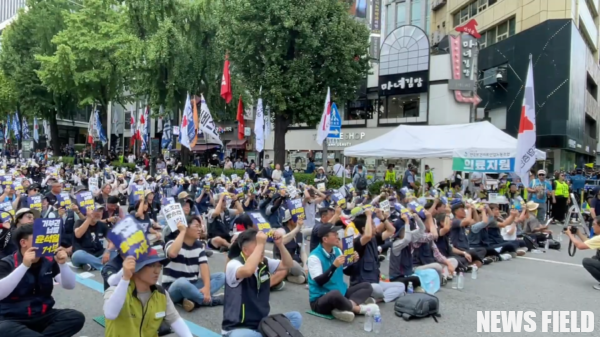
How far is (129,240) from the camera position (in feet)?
11.4

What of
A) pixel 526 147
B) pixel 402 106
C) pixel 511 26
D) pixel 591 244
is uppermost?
pixel 511 26

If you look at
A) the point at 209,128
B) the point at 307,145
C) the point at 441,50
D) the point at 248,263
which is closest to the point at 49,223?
the point at 248,263

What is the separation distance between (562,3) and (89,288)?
29.1m

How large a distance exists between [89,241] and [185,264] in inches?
120

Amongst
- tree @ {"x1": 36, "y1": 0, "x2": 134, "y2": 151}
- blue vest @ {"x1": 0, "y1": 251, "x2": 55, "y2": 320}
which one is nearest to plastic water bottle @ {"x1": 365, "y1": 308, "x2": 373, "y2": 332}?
blue vest @ {"x1": 0, "y1": 251, "x2": 55, "y2": 320}

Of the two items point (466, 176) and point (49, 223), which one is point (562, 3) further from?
point (49, 223)

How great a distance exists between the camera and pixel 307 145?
3366 centimetres

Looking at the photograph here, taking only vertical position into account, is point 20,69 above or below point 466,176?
above

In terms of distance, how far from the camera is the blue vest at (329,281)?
19.0 feet

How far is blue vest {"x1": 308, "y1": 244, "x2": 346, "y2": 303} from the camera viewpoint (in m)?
5.80

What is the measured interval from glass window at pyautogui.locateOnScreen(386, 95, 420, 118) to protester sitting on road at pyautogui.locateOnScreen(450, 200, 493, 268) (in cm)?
1965

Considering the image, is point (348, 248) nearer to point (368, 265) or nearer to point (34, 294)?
point (368, 265)

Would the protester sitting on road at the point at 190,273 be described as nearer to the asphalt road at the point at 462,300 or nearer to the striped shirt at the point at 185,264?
the striped shirt at the point at 185,264

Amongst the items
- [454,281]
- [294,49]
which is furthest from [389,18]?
[454,281]
